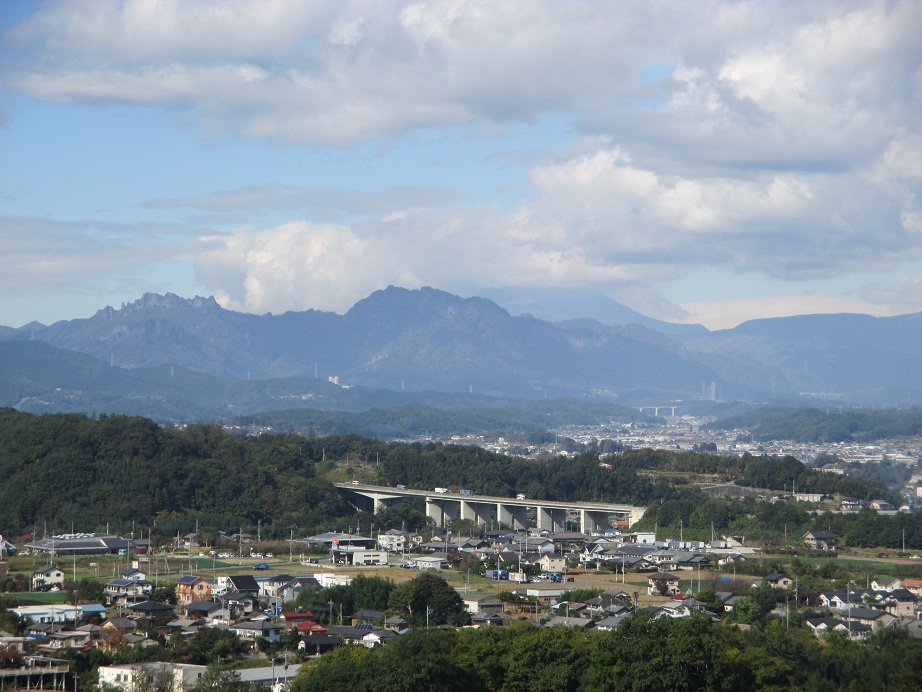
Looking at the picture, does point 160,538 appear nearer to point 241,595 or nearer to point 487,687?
point 241,595

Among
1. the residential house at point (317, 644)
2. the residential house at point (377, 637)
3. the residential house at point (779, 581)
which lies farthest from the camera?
the residential house at point (779, 581)

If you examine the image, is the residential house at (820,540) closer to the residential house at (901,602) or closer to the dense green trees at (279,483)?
the dense green trees at (279,483)

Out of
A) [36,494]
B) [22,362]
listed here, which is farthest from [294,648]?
[22,362]

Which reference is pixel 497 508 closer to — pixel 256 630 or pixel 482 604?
pixel 482 604

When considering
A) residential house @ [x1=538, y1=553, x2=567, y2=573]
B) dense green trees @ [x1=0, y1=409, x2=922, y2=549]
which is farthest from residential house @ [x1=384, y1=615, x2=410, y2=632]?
dense green trees @ [x1=0, y1=409, x2=922, y2=549]

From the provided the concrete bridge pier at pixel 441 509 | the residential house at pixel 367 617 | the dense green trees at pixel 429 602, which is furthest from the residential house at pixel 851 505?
the residential house at pixel 367 617

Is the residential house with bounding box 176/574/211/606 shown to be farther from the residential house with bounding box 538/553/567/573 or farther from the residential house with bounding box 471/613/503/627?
the residential house with bounding box 538/553/567/573
